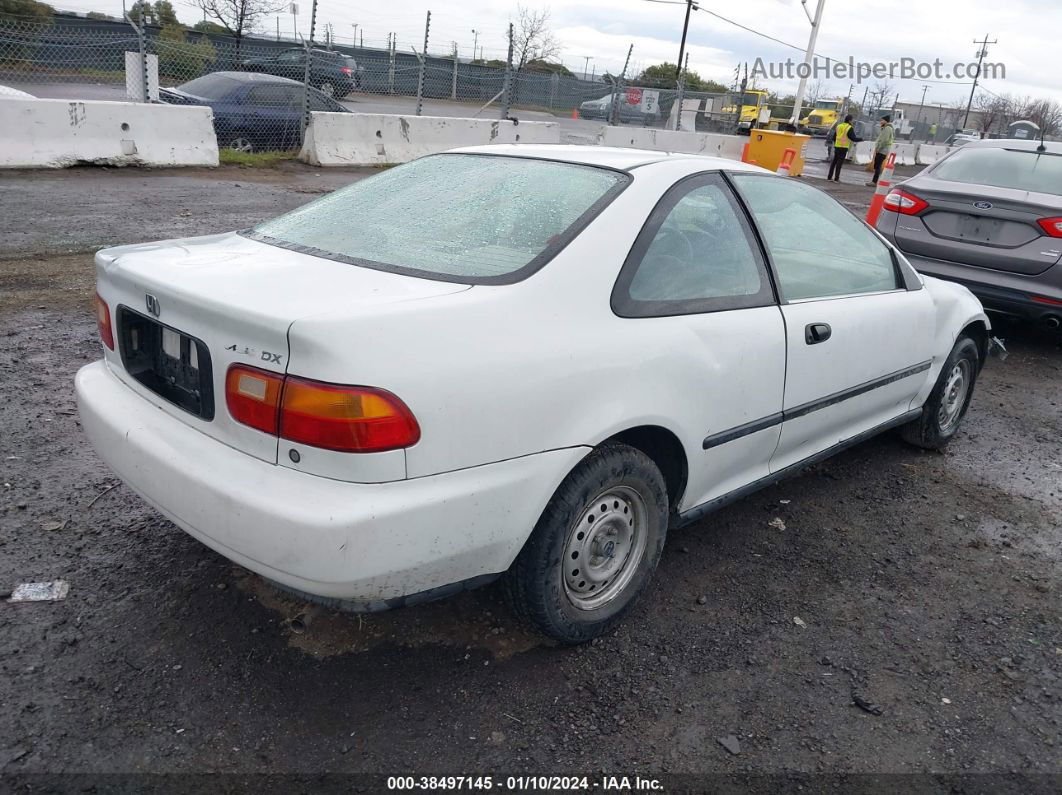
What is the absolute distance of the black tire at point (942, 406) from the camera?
4434 millimetres

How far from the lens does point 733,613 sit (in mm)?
3047

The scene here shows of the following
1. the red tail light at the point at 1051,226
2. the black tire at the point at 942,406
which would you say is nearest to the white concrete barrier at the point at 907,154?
the red tail light at the point at 1051,226

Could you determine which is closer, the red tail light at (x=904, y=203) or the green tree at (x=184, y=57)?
the red tail light at (x=904, y=203)

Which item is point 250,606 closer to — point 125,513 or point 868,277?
point 125,513

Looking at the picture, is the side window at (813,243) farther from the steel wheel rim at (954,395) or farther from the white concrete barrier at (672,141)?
the white concrete barrier at (672,141)

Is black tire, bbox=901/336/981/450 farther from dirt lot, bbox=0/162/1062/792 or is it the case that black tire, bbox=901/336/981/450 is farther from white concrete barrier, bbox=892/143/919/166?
white concrete barrier, bbox=892/143/919/166

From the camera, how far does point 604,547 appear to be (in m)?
2.74

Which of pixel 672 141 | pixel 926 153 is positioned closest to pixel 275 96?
pixel 672 141

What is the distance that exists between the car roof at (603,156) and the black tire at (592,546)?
3.64ft

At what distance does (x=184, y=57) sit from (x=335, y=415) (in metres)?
15.7

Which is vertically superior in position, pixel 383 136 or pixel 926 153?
pixel 926 153

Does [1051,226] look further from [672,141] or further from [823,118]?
[823,118]

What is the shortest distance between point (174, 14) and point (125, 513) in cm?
3416

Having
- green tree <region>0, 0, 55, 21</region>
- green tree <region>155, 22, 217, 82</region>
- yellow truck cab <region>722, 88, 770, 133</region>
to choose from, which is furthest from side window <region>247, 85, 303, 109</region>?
yellow truck cab <region>722, 88, 770, 133</region>
